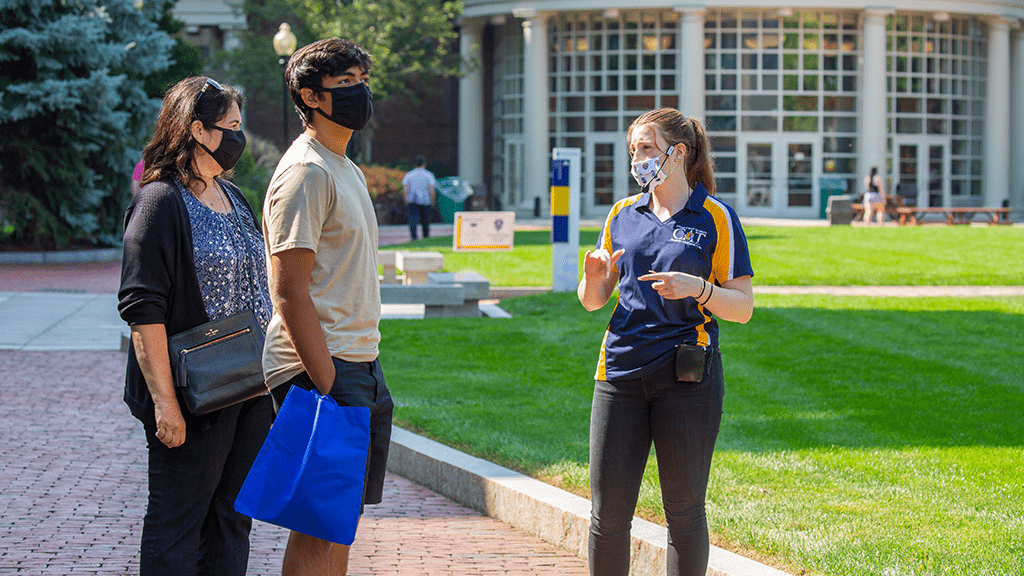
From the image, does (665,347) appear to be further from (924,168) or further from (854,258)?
(924,168)

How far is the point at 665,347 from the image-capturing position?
3.59 meters

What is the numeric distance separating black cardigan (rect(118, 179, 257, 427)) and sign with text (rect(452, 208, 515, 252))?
10532mm

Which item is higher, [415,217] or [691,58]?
[691,58]

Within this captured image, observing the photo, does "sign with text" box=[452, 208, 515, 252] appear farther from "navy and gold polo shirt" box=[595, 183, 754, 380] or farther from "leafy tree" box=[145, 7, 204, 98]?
"leafy tree" box=[145, 7, 204, 98]

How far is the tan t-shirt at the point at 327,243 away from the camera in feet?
10.2

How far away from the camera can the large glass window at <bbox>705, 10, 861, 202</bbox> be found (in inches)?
1451

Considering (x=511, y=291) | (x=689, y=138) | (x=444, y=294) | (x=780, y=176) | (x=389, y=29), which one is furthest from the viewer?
(x=780, y=176)

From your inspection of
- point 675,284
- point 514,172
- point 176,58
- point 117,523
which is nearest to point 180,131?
point 675,284

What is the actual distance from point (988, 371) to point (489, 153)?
1380 inches

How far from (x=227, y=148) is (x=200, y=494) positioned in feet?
3.72

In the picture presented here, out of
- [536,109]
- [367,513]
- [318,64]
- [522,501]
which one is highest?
[536,109]

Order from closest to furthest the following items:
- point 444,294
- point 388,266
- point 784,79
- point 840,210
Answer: point 444,294
point 388,266
point 840,210
point 784,79

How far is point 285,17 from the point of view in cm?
3703

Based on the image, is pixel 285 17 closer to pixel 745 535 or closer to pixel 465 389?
pixel 465 389
